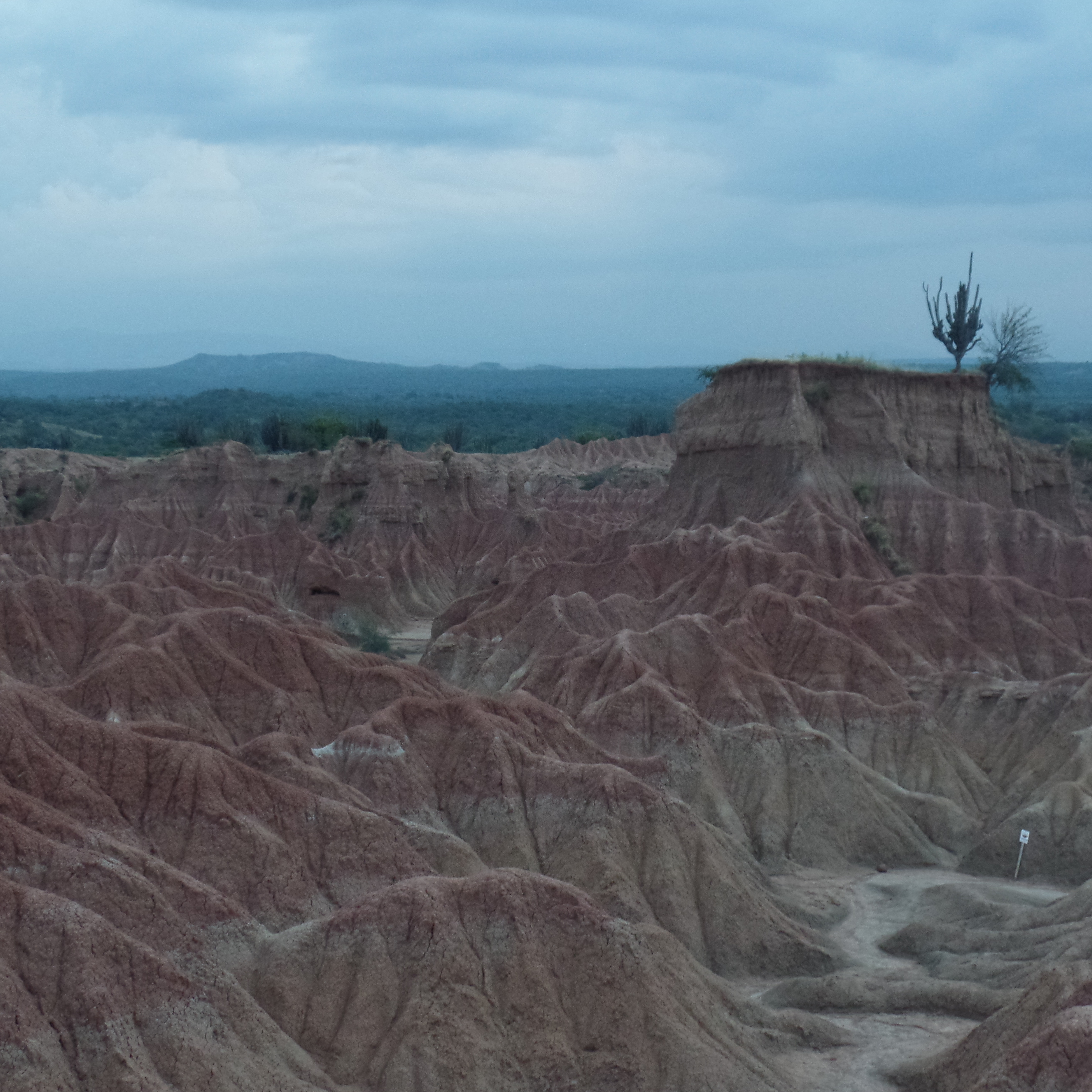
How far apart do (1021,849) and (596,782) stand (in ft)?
54.2

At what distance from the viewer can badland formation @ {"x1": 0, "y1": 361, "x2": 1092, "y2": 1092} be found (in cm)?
3334

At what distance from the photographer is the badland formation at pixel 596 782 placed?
33344mm

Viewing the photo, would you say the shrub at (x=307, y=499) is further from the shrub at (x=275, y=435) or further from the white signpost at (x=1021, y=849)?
the white signpost at (x=1021, y=849)

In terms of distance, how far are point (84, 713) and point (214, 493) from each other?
254ft

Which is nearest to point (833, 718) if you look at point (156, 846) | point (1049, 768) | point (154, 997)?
point (1049, 768)

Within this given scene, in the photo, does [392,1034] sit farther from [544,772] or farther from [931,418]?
[931,418]

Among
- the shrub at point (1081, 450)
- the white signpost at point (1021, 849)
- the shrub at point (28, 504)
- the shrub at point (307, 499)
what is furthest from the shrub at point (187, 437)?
the white signpost at point (1021, 849)

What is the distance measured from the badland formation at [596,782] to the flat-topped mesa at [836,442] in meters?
0.22

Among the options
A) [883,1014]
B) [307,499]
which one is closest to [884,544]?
[883,1014]

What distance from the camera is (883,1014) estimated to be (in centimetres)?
4159

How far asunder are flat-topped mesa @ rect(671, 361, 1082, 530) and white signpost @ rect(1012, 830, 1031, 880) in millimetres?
36663

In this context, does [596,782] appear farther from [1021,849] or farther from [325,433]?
[325,433]

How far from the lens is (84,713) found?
5641 cm

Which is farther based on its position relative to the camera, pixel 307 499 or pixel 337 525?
pixel 307 499
